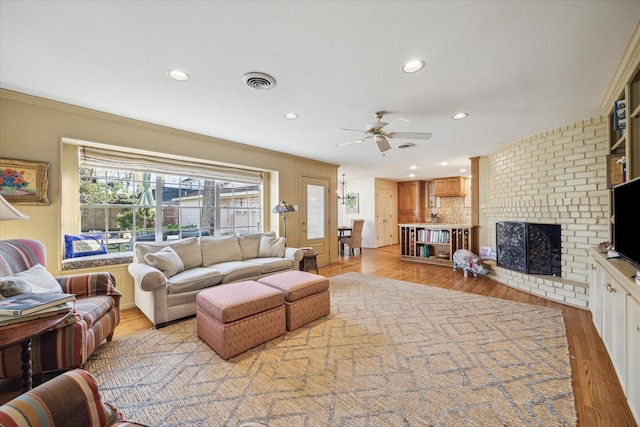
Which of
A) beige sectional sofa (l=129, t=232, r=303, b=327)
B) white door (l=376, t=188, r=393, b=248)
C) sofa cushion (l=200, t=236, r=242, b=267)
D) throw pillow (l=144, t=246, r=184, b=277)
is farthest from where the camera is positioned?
white door (l=376, t=188, r=393, b=248)

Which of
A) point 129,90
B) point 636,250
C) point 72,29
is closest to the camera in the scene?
point 72,29

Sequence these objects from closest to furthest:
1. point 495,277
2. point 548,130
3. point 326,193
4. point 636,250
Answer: point 636,250 < point 548,130 < point 495,277 < point 326,193

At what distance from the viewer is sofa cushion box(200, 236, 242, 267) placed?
3.67 m

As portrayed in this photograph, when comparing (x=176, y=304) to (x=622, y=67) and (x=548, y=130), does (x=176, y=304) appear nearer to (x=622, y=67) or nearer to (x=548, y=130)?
(x=622, y=67)

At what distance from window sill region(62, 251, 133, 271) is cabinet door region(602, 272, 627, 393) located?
186 inches

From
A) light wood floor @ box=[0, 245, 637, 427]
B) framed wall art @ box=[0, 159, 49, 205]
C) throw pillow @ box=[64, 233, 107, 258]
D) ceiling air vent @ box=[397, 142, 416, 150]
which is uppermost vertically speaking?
ceiling air vent @ box=[397, 142, 416, 150]

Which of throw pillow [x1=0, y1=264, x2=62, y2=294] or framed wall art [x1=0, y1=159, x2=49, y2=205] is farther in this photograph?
framed wall art [x1=0, y1=159, x2=49, y2=205]

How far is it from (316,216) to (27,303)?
185 inches

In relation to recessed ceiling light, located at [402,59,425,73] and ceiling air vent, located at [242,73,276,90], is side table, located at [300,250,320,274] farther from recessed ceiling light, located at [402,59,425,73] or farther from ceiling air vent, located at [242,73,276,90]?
recessed ceiling light, located at [402,59,425,73]

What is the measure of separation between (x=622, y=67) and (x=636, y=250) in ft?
4.82

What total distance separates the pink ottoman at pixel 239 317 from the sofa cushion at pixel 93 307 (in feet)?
2.46

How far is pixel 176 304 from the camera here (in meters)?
2.87

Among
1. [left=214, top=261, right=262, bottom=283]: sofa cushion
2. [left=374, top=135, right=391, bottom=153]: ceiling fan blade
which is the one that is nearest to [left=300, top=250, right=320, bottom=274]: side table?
[left=214, top=261, right=262, bottom=283]: sofa cushion

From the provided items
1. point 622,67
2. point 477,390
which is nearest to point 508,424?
point 477,390
